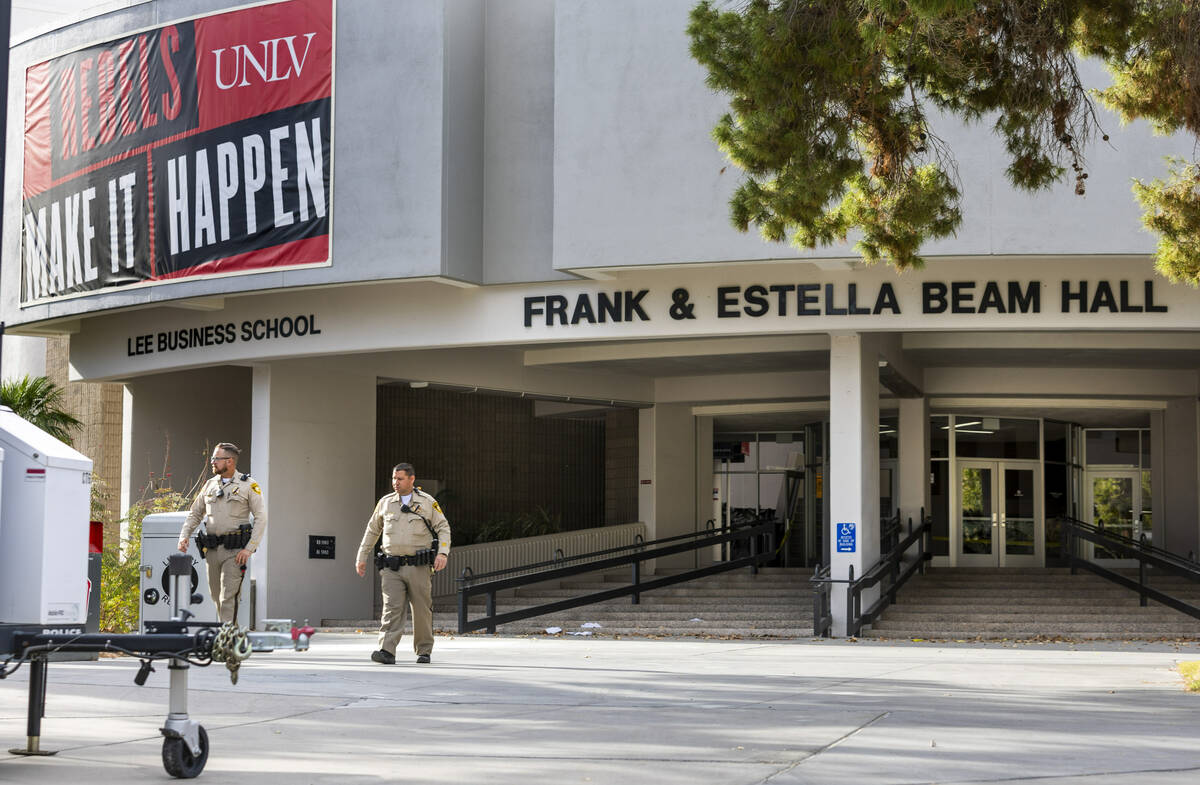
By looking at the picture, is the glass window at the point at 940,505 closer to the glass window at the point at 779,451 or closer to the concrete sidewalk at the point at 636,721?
the glass window at the point at 779,451

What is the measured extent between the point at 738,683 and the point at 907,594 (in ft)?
40.7

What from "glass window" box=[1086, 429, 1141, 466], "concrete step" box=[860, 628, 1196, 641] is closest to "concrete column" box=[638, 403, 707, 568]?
"glass window" box=[1086, 429, 1141, 466]

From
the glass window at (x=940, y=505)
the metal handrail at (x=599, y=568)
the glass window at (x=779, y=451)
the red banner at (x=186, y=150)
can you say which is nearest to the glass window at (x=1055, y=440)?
the glass window at (x=940, y=505)

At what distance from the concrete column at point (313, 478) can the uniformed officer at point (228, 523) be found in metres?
9.40

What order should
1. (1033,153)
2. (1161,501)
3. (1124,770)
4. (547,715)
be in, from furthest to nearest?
1. (1161,501)
2. (1033,153)
3. (547,715)
4. (1124,770)

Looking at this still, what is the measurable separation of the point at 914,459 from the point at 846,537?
6.79m

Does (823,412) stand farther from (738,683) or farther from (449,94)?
(738,683)

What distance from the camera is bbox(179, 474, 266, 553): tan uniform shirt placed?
1258cm

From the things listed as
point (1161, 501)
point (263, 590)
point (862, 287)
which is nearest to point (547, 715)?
point (862, 287)

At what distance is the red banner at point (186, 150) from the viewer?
19.6 m

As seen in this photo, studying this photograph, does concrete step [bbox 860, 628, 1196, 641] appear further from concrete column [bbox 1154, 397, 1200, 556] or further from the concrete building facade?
concrete column [bbox 1154, 397, 1200, 556]

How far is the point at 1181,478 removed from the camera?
26.7 meters

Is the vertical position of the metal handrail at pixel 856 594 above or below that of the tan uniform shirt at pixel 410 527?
below

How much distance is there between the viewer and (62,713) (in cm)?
891
